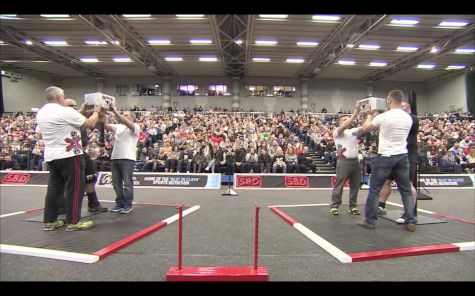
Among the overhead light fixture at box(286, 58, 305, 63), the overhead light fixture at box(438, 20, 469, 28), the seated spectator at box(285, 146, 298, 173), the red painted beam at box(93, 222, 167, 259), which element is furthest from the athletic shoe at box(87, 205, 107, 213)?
the overhead light fixture at box(286, 58, 305, 63)

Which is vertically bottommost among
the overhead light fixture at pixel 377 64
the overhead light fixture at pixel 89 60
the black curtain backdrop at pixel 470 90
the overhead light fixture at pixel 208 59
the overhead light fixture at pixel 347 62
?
the black curtain backdrop at pixel 470 90

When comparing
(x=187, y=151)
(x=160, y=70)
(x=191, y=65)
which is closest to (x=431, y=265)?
(x=187, y=151)

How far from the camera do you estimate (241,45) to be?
677 inches

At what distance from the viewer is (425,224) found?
13.7 ft

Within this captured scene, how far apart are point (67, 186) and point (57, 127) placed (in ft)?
2.36

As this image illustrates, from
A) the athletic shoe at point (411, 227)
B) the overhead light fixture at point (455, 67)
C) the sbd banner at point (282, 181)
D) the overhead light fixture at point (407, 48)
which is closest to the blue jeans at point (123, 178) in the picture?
the athletic shoe at point (411, 227)

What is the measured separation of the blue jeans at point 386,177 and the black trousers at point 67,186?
147 inches

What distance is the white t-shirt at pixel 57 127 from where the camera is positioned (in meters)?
3.41

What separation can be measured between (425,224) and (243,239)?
2.76 m

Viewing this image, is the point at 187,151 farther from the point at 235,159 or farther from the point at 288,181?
the point at 288,181

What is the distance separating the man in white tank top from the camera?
375 centimetres

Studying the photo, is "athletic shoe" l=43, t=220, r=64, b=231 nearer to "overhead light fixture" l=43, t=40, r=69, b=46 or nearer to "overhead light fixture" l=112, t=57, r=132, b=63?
"overhead light fixture" l=43, t=40, r=69, b=46

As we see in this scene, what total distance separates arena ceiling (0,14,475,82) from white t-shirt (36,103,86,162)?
9705mm

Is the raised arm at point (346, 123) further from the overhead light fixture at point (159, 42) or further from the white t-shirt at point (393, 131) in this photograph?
the overhead light fixture at point (159, 42)
